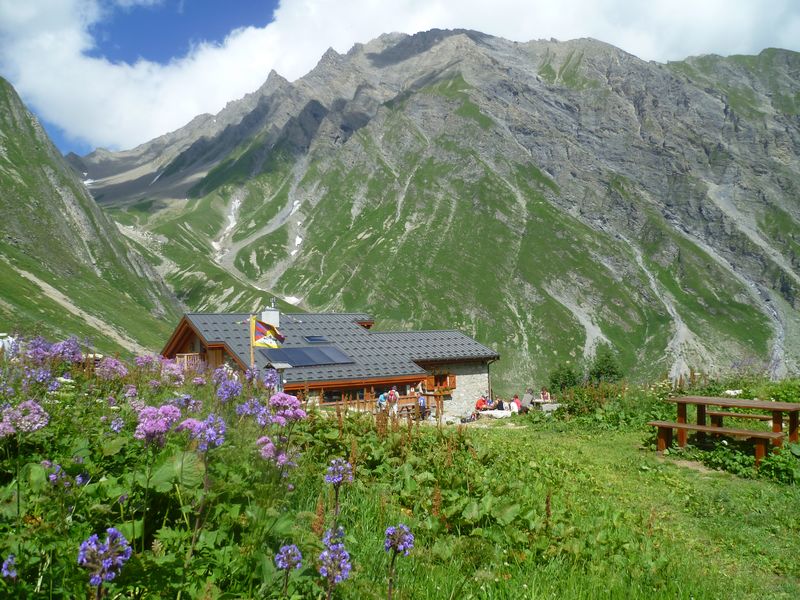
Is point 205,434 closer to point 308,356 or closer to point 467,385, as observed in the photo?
point 308,356

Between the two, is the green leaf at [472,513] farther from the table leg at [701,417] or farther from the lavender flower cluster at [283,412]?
the table leg at [701,417]

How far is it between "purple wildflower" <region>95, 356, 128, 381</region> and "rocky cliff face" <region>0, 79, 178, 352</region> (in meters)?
32.8

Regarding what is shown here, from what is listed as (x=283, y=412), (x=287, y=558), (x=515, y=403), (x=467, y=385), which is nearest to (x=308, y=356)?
(x=515, y=403)

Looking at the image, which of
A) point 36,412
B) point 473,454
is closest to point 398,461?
point 473,454

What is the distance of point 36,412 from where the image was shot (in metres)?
4.18

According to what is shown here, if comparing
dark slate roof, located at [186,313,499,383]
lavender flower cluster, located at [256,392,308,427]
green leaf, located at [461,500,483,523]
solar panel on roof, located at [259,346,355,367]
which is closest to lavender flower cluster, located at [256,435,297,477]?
lavender flower cluster, located at [256,392,308,427]

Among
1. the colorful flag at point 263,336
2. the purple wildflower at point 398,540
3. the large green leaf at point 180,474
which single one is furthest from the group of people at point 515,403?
the purple wildflower at point 398,540

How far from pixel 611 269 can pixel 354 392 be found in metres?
167

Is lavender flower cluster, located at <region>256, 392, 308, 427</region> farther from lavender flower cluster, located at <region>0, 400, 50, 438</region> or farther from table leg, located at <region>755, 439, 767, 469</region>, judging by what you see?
table leg, located at <region>755, 439, 767, 469</region>

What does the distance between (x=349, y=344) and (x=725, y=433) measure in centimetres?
2302

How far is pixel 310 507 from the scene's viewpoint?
567 cm

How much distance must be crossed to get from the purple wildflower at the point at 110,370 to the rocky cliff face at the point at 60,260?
32.8 metres

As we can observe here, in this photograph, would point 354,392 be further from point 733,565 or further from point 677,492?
point 733,565

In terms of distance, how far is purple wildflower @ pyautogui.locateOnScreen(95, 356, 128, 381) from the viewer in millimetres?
7871
